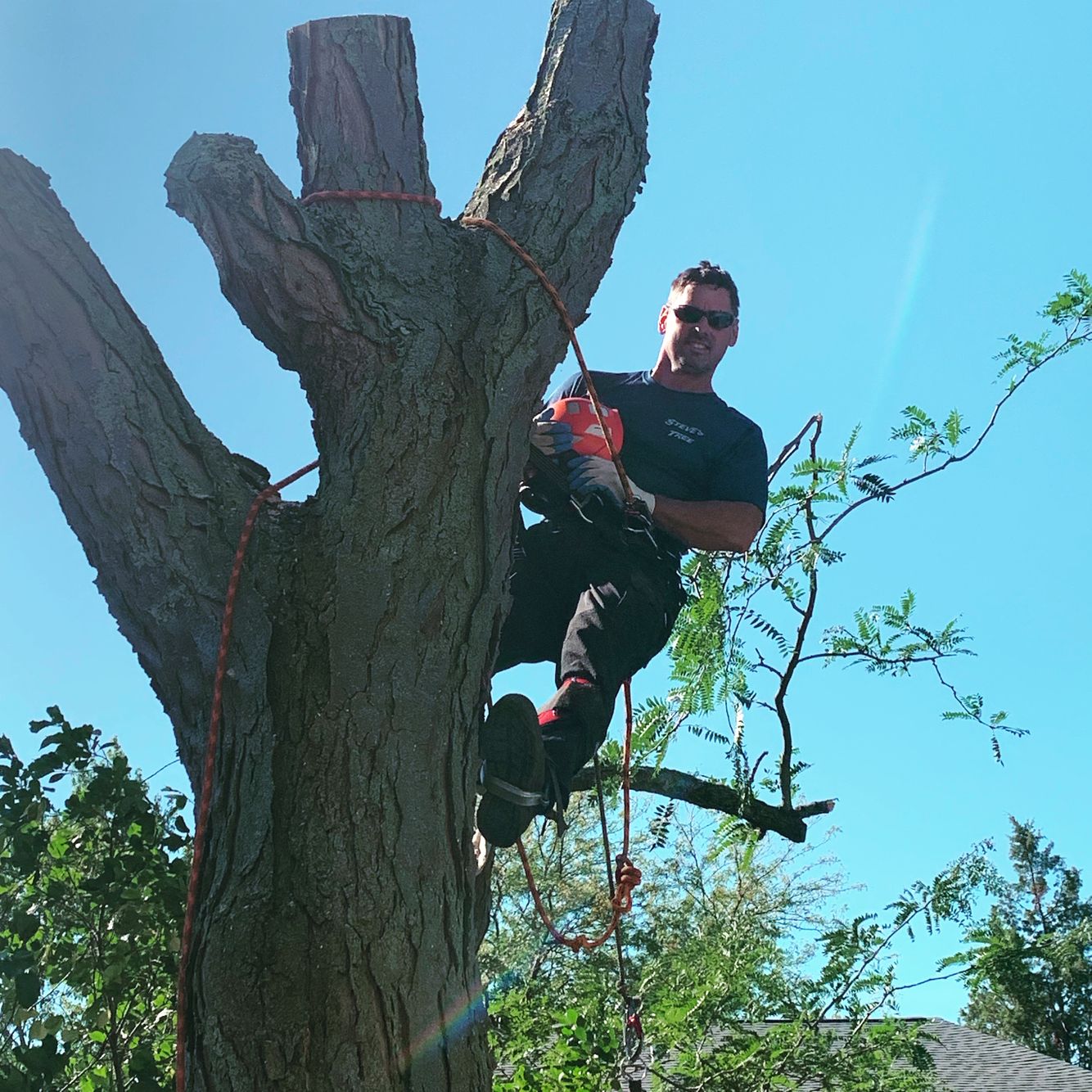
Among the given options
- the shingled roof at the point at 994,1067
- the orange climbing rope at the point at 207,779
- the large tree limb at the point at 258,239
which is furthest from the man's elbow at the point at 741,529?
the shingled roof at the point at 994,1067

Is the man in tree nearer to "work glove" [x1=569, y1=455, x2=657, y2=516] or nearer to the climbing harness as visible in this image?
"work glove" [x1=569, y1=455, x2=657, y2=516]

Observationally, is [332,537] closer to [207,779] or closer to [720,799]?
[207,779]

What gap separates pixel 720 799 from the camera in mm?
5094

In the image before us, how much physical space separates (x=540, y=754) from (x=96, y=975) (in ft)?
4.88

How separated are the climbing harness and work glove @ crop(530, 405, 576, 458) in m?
0.16

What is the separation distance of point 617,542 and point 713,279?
144 cm

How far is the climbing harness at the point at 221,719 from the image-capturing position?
215 cm

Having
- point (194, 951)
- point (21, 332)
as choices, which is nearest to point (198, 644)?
point (194, 951)

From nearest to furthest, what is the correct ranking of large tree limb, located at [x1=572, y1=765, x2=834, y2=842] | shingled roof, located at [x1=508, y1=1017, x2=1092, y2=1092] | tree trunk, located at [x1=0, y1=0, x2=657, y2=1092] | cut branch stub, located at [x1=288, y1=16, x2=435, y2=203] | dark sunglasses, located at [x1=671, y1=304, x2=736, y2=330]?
1. tree trunk, located at [x1=0, y1=0, x2=657, y2=1092]
2. cut branch stub, located at [x1=288, y1=16, x2=435, y2=203]
3. dark sunglasses, located at [x1=671, y1=304, x2=736, y2=330]
4. large tree limb, located at [x1=572, y1=765, x2=834, y2=842]
5. shingled roof, located at [x1=508, y1=1017, x2=1092, y2=1092]

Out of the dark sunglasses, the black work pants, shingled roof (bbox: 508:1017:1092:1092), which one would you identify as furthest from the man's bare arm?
shingled roof (bbox: 508:1017:1092:1092)

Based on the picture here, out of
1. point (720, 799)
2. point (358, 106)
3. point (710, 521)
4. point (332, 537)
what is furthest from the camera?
point (720, 799)

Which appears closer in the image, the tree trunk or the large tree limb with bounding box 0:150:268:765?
the tree trunk

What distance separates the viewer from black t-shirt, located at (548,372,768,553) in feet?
13.4

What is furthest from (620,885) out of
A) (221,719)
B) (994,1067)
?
(994,1067)
